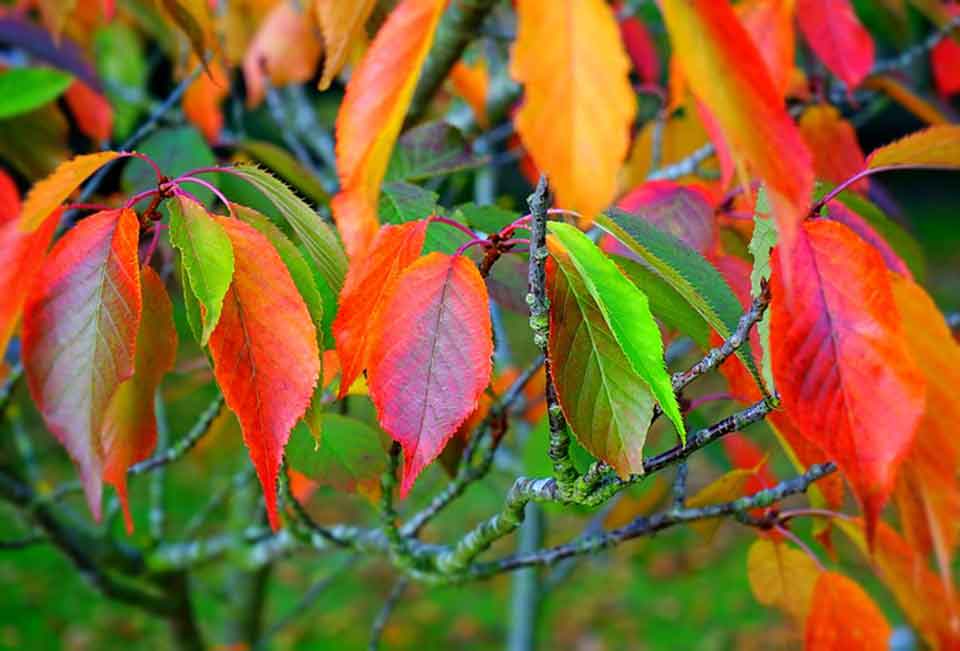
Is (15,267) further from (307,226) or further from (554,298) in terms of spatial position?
(554,298)

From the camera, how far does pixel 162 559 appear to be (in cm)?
128

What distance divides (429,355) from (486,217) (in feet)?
0.67

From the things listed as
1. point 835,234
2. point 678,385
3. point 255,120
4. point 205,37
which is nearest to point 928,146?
point 835,234

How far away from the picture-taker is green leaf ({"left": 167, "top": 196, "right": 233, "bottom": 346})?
19.3 inches

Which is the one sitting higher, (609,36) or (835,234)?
(609,36)

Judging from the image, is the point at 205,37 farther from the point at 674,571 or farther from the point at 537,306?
the point at 674,571

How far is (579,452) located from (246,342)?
0.25 metres

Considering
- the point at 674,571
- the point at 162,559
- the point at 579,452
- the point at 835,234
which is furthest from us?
the point at 674,571

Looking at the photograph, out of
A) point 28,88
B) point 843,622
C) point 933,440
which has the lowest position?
point 843,622

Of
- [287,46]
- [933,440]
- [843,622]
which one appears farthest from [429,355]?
[287,46]

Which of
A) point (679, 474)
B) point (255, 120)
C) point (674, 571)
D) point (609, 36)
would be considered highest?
point (255, 120)

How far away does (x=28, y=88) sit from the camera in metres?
0.96

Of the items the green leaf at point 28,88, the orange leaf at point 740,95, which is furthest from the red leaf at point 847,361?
the green leaf at point 28,88

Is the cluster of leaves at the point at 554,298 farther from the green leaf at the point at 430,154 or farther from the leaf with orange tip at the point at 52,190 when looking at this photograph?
the green leaf at the point at 430,154
